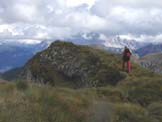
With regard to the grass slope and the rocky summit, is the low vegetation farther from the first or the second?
the rocky summit

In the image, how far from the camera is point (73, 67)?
3700 cm

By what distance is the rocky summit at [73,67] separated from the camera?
107 ft

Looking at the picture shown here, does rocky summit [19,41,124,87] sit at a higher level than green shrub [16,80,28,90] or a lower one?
lower

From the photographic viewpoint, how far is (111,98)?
73.5 ft

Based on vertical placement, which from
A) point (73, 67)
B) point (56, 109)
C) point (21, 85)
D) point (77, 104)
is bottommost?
point (73, 67)

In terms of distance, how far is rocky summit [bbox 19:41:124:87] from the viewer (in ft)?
107

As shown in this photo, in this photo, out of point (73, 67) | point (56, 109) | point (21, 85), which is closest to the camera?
point (56, 109)

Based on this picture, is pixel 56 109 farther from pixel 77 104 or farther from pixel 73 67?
pixel 73 67

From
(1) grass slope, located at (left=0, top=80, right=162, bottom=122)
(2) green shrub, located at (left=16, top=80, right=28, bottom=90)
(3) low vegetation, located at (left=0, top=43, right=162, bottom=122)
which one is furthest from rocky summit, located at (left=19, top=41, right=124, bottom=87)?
(1) grass slope, located at (left=0, top=80, right=162, bottom=122)

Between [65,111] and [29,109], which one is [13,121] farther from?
Answer: [65,111]

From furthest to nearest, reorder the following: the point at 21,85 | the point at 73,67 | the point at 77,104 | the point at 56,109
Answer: the point at 73,67
the point at 21,85
the point at 77,104
the point at 56,109

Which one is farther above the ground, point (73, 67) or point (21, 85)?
point (21, 85)

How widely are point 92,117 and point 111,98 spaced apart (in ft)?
27.7

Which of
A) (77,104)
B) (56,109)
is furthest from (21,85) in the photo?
(56,109)
